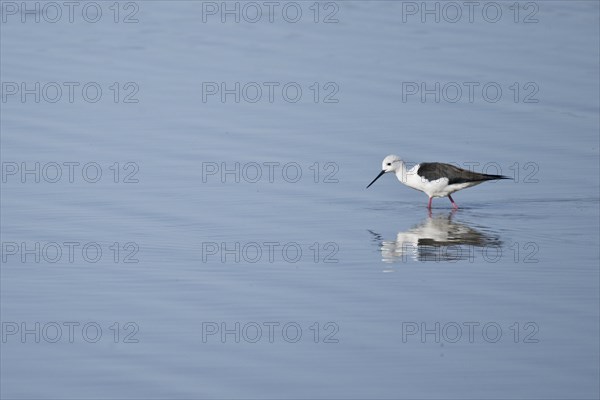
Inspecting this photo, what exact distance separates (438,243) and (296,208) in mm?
2087

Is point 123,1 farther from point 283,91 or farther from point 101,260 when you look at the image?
point 101,260

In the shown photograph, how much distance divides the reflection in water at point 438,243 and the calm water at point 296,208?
0.16 feet

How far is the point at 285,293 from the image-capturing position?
1232 centimetres

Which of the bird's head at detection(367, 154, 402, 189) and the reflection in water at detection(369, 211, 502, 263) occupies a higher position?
the bird's head at detection(367, 154, 402, 189)

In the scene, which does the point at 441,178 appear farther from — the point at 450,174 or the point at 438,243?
the point at 438,243

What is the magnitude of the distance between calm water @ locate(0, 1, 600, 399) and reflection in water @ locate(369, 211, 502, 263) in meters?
0.05

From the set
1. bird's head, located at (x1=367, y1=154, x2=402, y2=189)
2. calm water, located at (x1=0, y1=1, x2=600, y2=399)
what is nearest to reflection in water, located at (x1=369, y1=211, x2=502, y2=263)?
calm water, located at (x1=0, y1=1, x2=600, y2=399)

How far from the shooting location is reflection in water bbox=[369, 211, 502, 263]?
13.8 meters

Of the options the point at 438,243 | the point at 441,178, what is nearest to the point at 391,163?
the point at 441,178

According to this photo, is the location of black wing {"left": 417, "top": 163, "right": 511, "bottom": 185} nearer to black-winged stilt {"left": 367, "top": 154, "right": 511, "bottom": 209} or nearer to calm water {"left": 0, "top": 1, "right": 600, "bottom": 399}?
black-winged stilt {"left": 367, "top": 154, "right": 511, "bottom": 209}

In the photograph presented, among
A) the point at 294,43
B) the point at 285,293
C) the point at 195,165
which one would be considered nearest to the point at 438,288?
the point at 285,293

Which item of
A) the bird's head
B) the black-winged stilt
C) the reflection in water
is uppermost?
the bird's head

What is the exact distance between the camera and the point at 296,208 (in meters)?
15.8

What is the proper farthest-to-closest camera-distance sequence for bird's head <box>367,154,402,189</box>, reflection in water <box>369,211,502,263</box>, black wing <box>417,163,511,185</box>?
bird's head <box>367,154,402,189</box>
black wing <box>417,163,511,185</box>
reflection in water <box>369,211,502,263</box>
